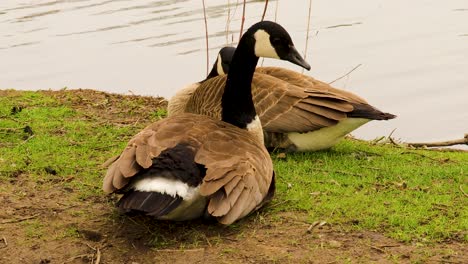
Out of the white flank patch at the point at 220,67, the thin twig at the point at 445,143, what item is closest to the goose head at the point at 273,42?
the white flank patch at the point at 220,67

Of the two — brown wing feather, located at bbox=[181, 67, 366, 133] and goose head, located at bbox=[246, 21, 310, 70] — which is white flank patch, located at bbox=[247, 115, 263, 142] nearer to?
goose head, located at bbox=[246, 21, 310, 70]

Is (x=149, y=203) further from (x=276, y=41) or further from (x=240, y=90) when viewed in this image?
(x=276, y=41)

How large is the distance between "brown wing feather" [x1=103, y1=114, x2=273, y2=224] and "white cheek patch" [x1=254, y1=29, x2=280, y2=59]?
70 cm

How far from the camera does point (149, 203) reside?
14.5 feet

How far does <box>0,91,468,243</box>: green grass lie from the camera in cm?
508

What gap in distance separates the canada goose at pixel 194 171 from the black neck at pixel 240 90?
0.82 ft

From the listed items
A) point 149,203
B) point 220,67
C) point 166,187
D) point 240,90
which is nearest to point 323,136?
point 240,90

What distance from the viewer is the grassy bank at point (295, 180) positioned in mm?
5012

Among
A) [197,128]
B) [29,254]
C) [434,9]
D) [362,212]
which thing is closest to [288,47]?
[197,128]

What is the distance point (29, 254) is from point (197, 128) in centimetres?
143

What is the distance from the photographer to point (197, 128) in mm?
5316

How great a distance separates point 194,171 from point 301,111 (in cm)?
220

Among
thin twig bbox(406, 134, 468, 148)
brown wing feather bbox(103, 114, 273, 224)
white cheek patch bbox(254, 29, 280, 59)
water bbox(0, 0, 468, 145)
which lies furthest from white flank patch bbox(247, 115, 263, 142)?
water bbox(0, 0, 468, 145)

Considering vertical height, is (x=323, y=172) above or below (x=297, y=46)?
above
